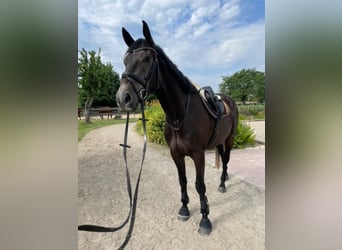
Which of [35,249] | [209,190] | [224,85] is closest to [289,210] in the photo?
[35,249]

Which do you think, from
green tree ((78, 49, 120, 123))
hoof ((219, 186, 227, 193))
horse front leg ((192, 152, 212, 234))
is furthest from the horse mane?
green tree ((78, 49, 120, 123))

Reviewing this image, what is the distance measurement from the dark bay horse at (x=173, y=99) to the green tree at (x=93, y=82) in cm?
177

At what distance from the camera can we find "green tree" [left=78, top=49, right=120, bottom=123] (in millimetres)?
3253

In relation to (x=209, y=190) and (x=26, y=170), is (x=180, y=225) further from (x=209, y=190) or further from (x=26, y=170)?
(x=26, y=170)

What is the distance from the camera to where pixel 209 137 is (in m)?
1.85

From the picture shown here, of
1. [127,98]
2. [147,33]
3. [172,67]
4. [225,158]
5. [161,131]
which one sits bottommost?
[225,158]

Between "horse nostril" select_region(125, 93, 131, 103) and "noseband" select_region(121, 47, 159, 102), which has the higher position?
"noseband" select_region(121, 47, 159, 102)

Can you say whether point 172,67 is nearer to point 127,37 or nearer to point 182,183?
point 127,37

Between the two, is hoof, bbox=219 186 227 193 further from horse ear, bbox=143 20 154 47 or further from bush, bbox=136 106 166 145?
bush, bbox=136 106 166 145

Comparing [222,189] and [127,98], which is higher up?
[127,98]

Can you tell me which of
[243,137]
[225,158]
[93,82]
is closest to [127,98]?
[225,158]

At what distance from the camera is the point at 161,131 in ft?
17.6

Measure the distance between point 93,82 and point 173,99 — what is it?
7.56ft

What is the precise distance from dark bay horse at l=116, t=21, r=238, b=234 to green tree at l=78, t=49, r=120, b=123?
1771 mm
